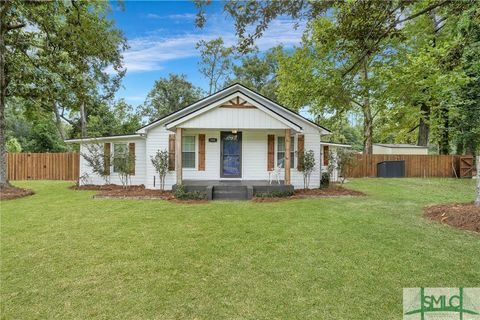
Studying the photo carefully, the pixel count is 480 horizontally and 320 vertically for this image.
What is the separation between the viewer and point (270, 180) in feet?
36.6

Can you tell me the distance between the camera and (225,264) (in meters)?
3.91

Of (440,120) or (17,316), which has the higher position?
(440,120)

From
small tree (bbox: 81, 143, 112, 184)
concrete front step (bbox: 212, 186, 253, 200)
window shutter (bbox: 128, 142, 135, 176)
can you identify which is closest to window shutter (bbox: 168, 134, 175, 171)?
window shutter (bbox: 128, 142, 135, 176)

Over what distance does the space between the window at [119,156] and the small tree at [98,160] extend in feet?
1.45

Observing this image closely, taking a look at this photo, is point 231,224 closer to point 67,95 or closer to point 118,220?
point 118,220

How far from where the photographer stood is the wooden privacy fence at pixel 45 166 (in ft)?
53.7

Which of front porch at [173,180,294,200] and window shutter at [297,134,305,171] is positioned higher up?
window shutter at [297,134,305,171]

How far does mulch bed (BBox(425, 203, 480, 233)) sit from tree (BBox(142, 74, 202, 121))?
23.8 m

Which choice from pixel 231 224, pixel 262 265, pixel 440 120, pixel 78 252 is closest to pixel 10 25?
pixel 78 252

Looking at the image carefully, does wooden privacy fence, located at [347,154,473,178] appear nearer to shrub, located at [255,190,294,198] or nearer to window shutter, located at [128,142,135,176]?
shrub, located at [255,190,294,198]

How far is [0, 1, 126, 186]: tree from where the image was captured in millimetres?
7617

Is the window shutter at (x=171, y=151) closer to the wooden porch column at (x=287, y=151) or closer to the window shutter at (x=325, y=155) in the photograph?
the wooden porch column at (x=287, y=151)

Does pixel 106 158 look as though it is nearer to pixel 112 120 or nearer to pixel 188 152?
pixel 188 152

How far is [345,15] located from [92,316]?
18.9 ft
